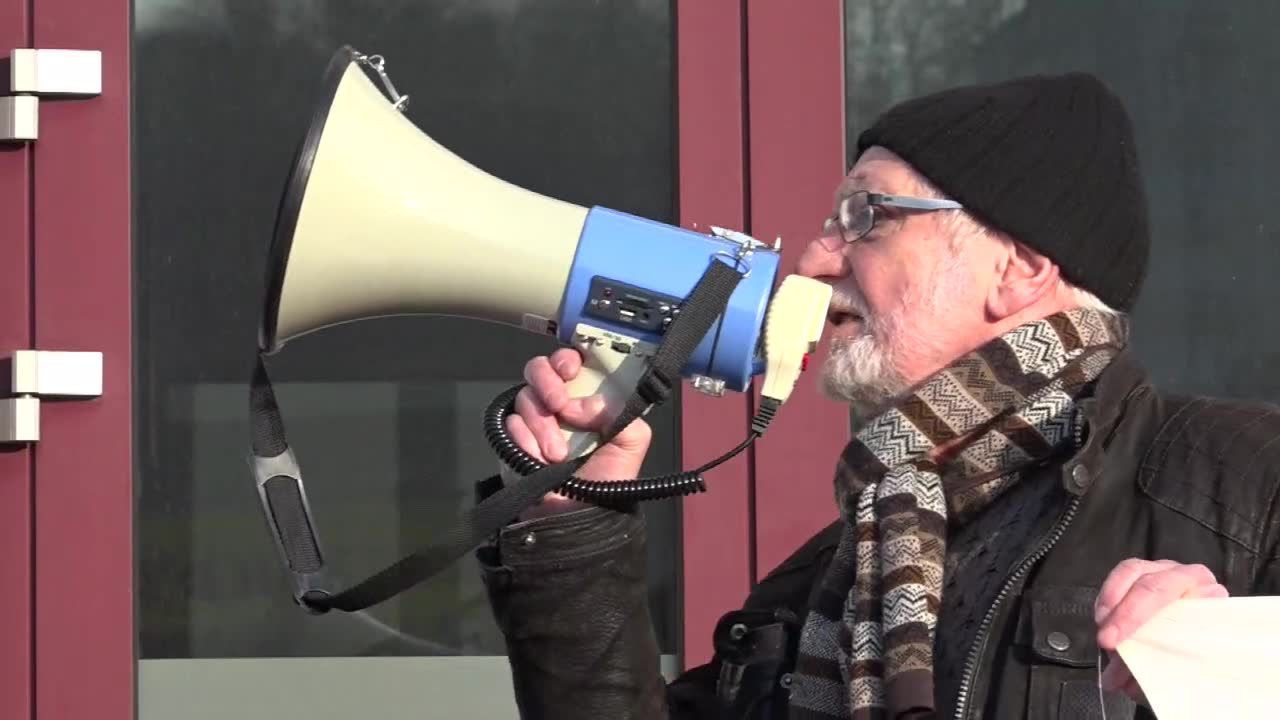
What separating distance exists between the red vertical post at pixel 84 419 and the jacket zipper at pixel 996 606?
2.10 meters

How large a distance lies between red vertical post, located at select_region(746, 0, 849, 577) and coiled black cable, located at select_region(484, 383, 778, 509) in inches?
54.7

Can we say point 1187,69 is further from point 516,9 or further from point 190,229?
point 190,229

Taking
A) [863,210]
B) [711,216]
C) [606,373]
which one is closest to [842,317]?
[863,210]

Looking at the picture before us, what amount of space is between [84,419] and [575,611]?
5.66ft

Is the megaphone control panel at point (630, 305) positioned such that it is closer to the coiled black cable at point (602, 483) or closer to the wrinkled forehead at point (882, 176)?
the coiled black cable at point (602, 483)

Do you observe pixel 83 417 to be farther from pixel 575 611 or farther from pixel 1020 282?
pixel 1020 282

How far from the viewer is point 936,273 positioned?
2184 mm

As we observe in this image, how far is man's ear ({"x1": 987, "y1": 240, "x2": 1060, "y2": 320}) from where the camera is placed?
2158 mm

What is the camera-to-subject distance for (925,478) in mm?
2105

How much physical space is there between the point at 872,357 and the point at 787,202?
136 cm

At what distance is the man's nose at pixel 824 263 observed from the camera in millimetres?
2262

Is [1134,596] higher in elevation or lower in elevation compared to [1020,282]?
lower

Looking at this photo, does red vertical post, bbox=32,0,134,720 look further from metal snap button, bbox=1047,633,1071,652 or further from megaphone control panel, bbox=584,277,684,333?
metal snap button, bbox=1047,633,1071,652

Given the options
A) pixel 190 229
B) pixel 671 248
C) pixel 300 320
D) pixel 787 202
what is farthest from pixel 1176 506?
pixel 190 229
